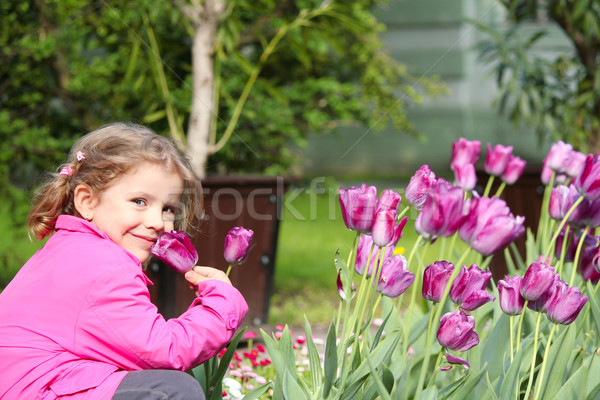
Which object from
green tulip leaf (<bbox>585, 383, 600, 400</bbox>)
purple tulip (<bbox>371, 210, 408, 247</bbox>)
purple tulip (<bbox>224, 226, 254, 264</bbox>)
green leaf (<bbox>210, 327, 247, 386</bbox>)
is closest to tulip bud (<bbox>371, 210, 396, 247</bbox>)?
purple tulip (<bbox>371, 210, 408, 247</bbox>)

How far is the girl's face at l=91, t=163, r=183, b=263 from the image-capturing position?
4.44 feet

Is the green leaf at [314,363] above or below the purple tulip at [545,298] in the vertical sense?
below

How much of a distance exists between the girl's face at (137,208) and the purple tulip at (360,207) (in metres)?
0.37

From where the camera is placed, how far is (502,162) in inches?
79.6

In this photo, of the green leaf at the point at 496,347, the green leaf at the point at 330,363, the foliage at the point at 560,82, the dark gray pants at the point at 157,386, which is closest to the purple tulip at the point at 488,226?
the green leaf at the point at 330,363

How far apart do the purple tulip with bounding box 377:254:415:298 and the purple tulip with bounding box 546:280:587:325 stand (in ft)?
0.81

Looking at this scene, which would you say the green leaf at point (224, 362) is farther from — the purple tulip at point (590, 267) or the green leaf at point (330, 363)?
the purple tulip at point (590, 267)

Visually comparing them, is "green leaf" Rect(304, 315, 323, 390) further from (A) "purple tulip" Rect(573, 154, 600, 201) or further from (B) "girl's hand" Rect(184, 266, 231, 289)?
(A) "purple tulip" Rect(573, 154, 600, 201)

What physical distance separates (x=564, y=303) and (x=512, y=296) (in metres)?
0.09

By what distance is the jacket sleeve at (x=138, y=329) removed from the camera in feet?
3.85

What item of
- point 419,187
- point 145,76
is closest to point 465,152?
point 419,187

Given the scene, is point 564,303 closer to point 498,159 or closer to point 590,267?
point 590,267

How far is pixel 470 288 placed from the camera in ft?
4.03

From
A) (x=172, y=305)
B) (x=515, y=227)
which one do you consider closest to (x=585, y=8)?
(x=172, y=305)
